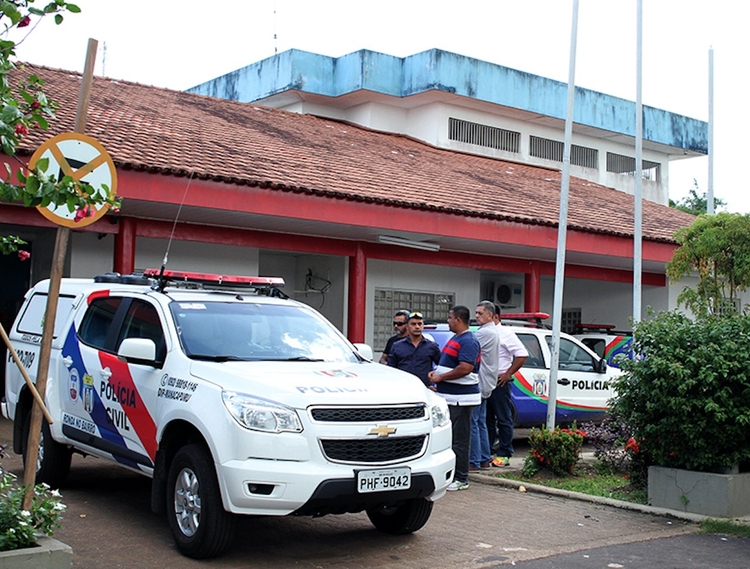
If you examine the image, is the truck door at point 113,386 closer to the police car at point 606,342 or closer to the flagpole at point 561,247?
the flagpole at point 561,247

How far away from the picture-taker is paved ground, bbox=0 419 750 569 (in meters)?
5.92

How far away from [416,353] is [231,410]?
149 inches

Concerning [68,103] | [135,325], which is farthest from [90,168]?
[68,103]

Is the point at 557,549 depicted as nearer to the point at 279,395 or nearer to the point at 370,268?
the point at 279,395

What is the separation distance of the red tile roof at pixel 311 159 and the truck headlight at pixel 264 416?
20.7ft

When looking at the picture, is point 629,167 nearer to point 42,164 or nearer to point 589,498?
point 589,498

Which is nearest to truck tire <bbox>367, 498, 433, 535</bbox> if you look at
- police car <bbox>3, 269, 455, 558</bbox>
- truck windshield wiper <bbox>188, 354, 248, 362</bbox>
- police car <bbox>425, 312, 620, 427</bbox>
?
police car <bbox>3, 269, 455, 558</bbox>

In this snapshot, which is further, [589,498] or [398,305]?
[398,305]

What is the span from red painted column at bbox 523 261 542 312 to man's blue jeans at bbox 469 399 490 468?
750cm

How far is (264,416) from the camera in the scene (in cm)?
555

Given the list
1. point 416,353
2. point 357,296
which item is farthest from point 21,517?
point 357,296

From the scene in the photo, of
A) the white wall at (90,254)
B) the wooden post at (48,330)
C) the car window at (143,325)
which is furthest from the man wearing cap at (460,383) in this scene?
the white wall at (90,254)

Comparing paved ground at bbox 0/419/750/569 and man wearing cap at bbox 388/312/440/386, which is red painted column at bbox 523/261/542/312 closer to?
man wearing cap at bbox 388/312/440/386

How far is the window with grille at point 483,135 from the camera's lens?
74.7 ft
